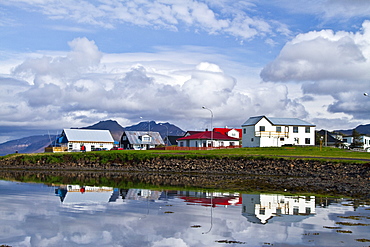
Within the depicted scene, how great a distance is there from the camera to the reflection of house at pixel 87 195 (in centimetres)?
3314

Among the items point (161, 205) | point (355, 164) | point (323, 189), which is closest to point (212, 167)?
point (355, 164)

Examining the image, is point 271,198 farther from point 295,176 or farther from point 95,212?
point 295,176

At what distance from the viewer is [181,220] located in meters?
23.9

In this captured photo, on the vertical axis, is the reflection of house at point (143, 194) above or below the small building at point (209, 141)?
below

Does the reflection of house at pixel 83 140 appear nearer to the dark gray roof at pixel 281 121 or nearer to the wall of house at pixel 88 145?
the wall of house at pixel 88 145

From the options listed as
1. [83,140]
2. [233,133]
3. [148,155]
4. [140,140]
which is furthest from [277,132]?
[83,140]

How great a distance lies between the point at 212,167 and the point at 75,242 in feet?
164

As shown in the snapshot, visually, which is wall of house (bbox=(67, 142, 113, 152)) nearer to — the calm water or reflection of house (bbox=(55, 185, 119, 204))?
reflection of house (bbox=(55, 185, 119, 204))

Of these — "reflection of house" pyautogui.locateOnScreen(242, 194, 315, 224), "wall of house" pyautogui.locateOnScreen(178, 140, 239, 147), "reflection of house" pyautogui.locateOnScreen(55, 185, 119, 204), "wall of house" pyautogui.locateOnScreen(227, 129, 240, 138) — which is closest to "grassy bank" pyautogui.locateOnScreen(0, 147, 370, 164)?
"reflection of house" pyautogui.locateOnScreen(55, 185, 119, 204)

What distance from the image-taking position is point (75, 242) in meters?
18.4

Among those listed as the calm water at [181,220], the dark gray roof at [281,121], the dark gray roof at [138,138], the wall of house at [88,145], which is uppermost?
the dark gray roof at [281,121]

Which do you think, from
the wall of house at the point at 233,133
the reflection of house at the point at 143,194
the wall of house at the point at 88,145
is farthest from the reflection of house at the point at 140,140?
the reflection of house at the point at 143,194

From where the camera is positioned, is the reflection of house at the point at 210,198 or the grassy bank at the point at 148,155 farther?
the grassy bank at the point at 148,155

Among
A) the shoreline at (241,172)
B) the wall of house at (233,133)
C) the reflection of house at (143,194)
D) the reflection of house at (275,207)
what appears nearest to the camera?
the reflection of house at (275,207)
